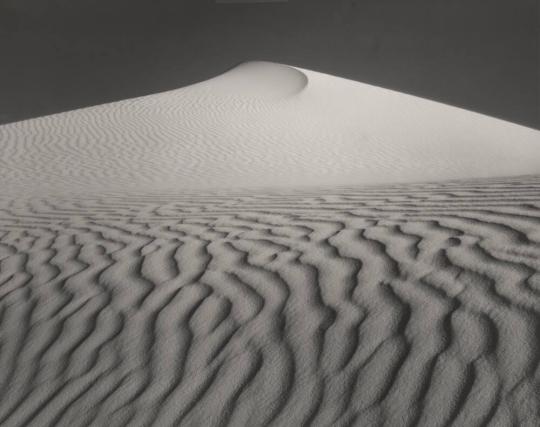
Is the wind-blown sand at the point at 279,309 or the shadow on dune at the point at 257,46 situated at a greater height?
the shadow on dune at the point at 257,46

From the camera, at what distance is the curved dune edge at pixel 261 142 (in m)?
10.7

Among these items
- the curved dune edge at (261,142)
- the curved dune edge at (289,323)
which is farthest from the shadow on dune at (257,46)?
the curved dune edge at (289,323)

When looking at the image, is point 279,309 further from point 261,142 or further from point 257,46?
point 257,46

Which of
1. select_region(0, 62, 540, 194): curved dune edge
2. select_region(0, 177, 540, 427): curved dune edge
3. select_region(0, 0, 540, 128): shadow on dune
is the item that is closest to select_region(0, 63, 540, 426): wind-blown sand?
select_region(0, 177, 540, 427): curved dune edge

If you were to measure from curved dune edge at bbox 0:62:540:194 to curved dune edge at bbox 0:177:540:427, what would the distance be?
507 centimetres

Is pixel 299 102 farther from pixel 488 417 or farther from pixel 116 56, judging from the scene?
pixel 116 56

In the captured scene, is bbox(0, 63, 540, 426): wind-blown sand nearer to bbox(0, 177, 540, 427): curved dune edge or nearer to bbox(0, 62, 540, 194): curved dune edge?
bbox(0, 177, 540, 427): curved dune edge

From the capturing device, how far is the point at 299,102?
16016 millimetres

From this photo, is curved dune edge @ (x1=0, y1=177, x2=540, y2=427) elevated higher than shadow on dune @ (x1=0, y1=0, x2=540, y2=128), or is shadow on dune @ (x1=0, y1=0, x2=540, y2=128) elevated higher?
shadow on dune @ (x1=0, y1=0, x2=540, y2=128)

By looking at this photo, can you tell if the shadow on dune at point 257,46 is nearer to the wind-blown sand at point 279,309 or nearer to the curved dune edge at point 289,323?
the wind-blown sand at point 279,309

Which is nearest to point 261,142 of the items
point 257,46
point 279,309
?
point 279,309

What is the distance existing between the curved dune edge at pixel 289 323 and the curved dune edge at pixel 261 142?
5069 mm

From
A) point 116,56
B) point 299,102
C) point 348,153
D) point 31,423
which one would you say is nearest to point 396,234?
point 31,423

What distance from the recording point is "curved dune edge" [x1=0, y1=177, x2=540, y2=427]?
2.25 m
